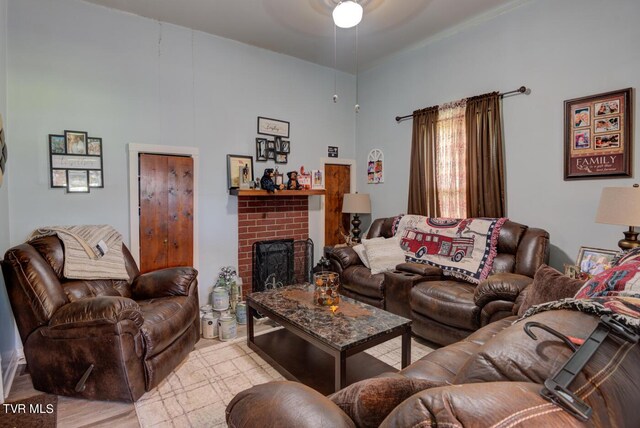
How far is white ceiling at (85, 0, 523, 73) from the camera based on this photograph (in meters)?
3.17

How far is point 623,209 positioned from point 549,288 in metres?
0.91

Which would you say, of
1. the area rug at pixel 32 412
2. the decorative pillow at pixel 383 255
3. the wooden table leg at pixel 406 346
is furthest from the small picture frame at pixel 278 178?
the area rug at pixel 32 412

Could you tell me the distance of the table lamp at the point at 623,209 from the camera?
86.3 inches

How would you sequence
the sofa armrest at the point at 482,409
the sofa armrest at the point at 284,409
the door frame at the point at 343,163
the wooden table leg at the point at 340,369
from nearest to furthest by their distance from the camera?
the sofa armrest at the point at 482,409
the sofa armrest at the point at 284,409
the wooden table leg at the point at 340,369
the door frame at the point at 343,163

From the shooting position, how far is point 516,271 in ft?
9.62

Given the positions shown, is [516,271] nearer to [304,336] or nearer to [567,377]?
[304,336]

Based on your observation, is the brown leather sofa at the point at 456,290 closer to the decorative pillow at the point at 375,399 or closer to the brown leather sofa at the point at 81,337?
the decorative pillow at the point at 375,399

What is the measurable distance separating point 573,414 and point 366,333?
170 cm

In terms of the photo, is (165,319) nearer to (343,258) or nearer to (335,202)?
(343,258)

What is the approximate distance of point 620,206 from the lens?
226cm

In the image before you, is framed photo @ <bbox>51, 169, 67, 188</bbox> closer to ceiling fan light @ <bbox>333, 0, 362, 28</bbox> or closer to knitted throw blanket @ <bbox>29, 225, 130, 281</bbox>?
knitted throw blanket @ <bbox>29, 225, 130, 281</bbox>

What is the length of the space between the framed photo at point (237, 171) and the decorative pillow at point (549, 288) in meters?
3.06

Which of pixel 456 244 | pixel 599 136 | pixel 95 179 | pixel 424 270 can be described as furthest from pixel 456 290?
pixel 95 179

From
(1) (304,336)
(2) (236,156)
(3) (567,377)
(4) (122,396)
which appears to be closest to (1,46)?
(2) (236,156)
